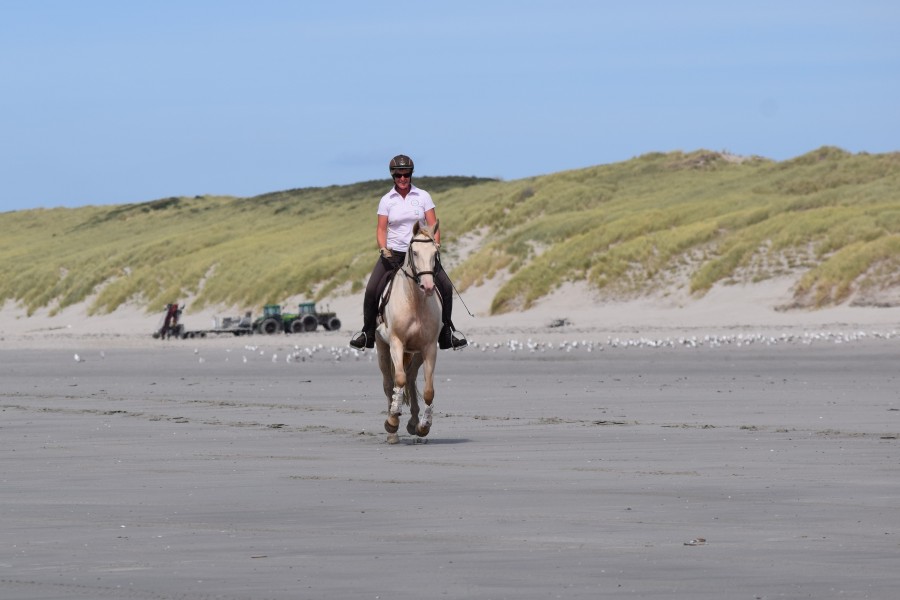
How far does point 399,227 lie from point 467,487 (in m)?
5.48

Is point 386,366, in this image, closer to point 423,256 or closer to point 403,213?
point 403,213

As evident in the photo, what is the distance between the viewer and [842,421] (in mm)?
17531

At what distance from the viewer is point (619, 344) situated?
3916 centimetres

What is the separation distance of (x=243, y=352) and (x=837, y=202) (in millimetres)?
32334

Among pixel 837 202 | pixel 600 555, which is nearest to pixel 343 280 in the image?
pixel 837 202

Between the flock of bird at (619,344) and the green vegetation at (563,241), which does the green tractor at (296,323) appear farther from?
the flock of bird at (619,344)

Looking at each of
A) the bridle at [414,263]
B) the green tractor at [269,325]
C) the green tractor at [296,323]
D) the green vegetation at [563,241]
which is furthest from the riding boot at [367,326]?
the green tractor at [269,325]

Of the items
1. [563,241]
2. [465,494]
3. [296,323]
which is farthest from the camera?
[563,241]

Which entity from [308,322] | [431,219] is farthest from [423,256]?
[308,322]

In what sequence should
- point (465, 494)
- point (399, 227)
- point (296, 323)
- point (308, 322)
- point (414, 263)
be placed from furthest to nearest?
point (308, 322)
point (296, 323)
point (399, 227)
point (414, 263)
point (465, 494)

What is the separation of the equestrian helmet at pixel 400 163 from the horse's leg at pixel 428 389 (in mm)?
1784

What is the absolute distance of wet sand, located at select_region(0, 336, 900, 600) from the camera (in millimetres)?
7953

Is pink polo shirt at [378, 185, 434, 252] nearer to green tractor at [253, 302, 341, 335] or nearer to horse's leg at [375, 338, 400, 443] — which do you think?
horse's leg at [375, 338, 400, 443]

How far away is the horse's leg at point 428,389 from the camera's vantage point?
16.5 meters
